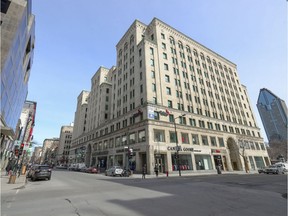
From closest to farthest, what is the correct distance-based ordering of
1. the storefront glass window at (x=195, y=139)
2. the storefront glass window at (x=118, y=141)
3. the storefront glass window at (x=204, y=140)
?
the storefront glass window at (x=195, y=139) → the storefront glass window at (x=204, y=140) → the storefront glass window at (x=118, y=141)

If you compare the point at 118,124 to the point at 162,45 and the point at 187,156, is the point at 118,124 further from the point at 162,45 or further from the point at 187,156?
the point at 162,45

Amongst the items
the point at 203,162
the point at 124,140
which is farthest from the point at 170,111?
the point at 203,162

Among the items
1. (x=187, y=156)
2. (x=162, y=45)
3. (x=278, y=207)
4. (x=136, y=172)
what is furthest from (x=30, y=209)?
(x=162, y=45)

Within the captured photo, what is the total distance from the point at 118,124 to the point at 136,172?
1523 cm

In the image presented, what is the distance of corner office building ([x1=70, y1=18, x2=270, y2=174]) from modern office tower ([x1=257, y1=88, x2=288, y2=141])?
139 ft

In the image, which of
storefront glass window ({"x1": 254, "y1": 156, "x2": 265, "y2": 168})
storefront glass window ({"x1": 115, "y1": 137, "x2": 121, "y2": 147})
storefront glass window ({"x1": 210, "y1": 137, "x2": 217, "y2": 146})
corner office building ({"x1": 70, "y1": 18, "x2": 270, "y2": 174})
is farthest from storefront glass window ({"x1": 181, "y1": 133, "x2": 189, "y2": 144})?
storefront glass window ({"x1": 254, "y1": 156, "x2": 265, "y2": 168})

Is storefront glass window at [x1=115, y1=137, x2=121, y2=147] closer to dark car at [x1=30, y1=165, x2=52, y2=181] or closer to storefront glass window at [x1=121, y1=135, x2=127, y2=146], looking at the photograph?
storefront glass window at [x1=121, y1=135, x2=127, y2=146]

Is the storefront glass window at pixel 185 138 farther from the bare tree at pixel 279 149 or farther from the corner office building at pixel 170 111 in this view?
the bare tree at pixel 279 149

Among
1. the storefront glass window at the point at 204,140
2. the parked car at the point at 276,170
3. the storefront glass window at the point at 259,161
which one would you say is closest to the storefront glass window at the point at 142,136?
the storefront glass window at the point at 204,140

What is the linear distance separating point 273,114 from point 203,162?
8165 centimetres

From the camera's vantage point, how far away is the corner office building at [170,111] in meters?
35.3

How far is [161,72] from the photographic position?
40625 mm

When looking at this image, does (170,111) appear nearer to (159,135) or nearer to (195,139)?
(159,135)

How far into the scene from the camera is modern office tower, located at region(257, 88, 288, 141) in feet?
285
